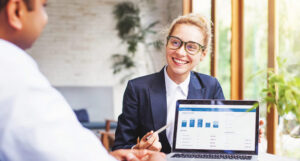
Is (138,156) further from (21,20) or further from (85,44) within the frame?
(85,44)

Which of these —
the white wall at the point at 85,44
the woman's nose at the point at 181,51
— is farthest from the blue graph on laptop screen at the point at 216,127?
the white wall at the point at 85,44

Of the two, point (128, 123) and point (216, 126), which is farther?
point (128, 123)

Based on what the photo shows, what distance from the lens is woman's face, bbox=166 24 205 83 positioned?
1926mm

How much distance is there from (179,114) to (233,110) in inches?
8.8

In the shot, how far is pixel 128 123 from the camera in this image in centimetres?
187

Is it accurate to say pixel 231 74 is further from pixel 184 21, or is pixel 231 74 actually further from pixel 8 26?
pixel 8 26

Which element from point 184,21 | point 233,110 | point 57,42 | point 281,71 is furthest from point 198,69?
point 281,71

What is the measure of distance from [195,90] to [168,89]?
138 mm

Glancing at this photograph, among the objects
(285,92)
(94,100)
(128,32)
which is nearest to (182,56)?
(285,92)

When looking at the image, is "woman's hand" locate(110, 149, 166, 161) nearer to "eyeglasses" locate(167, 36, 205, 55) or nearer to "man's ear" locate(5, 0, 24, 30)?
"man's ear" locate(5, 0, 24, 30)

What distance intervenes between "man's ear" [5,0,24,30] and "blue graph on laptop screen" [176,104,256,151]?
1117mm

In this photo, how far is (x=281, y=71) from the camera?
36.1 inches

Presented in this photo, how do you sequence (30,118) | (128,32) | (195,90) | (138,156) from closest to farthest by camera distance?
(30,118) < (138,156) < (195,90) < (128,32)

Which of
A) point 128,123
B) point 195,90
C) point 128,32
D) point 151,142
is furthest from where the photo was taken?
point 128,32
